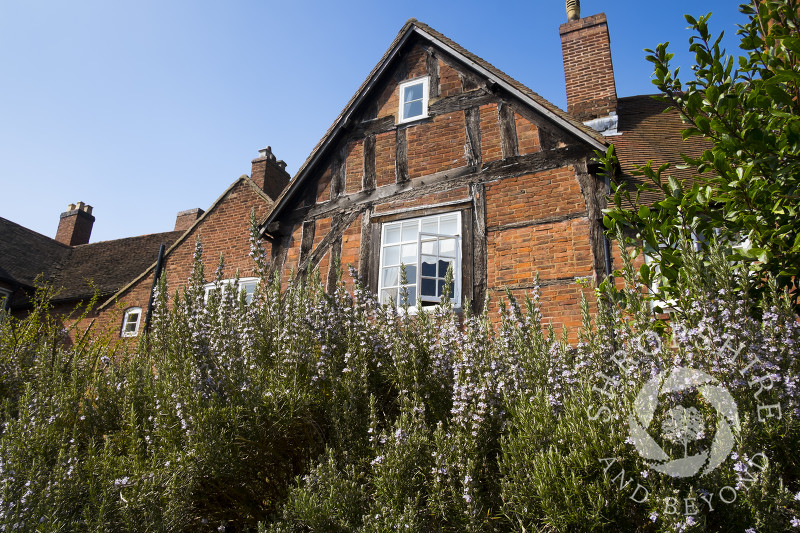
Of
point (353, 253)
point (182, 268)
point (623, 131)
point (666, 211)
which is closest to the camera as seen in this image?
point (666, 211)

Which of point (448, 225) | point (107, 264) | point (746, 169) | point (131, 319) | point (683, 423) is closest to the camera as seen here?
point (683, 423)

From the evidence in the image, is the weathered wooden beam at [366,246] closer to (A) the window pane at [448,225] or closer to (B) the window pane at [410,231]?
(B) the window pane at [410,231]

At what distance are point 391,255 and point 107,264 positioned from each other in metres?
13.6

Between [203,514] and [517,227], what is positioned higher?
[517,227]

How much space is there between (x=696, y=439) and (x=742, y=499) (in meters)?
0.31

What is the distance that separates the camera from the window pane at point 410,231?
8.00 meters

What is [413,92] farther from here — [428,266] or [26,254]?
[26,254]

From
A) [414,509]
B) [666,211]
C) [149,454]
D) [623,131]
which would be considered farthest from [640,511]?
[623,131]

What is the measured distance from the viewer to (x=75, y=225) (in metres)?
21.2

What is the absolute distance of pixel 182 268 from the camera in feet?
41.2

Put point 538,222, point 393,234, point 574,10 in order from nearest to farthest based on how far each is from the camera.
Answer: point 538,222 < point 393,234 < point 574,10

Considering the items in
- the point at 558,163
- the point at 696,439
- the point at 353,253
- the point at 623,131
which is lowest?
the point at 696,439

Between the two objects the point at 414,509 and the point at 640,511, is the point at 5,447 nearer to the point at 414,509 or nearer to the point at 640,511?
the point at 414,509

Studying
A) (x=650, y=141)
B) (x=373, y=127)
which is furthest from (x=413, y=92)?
(x=650, y=141)
